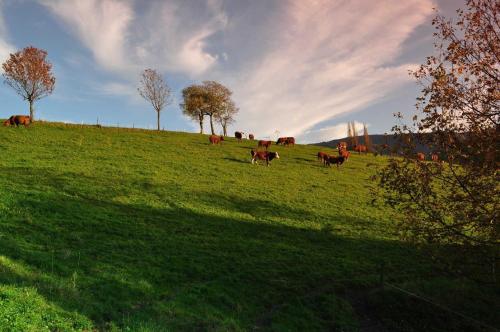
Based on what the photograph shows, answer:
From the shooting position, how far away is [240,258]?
1900 cm

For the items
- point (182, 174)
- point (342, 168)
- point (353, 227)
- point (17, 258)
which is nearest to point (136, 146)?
point (182, 174)

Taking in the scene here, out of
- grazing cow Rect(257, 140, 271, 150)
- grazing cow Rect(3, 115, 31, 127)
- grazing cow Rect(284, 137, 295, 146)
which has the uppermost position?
grazing cow Rect(3, 115, 31, 127)

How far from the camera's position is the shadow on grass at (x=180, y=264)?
12.7 m

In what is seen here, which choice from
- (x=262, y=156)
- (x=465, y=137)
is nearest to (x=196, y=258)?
(x=465, y=137)

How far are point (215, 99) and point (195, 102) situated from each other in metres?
5.34

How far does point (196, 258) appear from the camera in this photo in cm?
1802

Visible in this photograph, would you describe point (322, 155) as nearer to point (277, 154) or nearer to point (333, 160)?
point (333, 160)

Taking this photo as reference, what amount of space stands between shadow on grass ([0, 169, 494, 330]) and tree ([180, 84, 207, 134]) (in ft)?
223

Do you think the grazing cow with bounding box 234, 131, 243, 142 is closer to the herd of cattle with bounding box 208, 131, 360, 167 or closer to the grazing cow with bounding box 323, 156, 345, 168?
the herd of cattle with bounding box 208, 131, 360, 167

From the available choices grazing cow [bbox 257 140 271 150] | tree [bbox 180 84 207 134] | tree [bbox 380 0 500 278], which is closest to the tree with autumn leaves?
tree [bbox 180 84 207 134]

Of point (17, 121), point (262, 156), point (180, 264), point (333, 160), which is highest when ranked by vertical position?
point (17, 121)

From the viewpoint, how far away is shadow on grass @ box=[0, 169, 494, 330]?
12.7m

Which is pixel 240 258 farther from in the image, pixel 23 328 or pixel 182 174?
pixel 182 174

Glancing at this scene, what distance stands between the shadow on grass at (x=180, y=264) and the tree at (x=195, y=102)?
2682 inches
